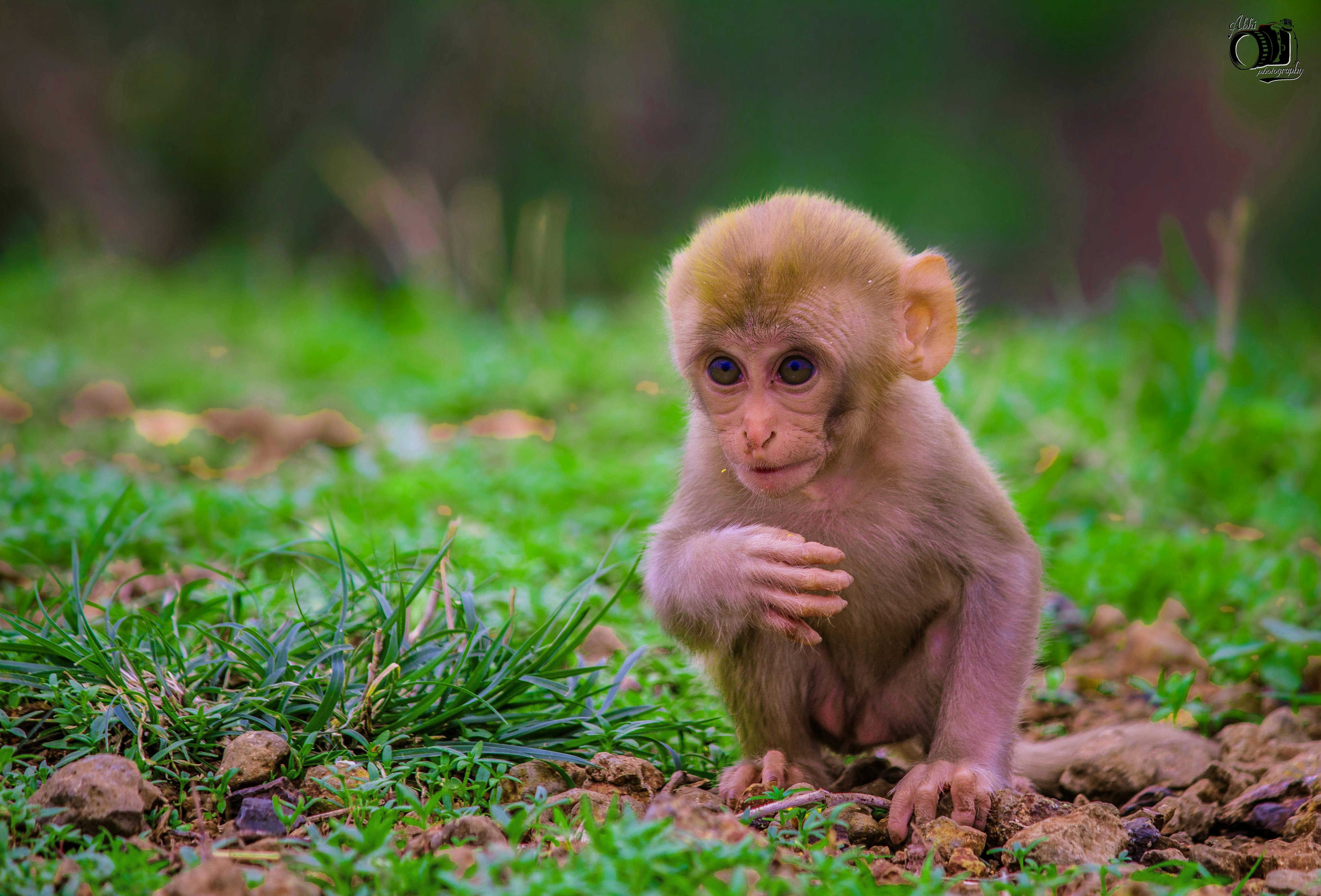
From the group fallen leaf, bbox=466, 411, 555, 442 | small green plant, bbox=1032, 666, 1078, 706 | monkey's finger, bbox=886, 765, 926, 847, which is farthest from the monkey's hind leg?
fallen leaf, bbox=466, 411, 555, 442

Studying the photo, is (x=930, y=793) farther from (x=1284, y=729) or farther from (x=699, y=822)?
(x=1284, y=729)

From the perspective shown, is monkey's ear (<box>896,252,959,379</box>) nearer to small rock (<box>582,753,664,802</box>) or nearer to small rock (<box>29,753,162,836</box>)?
small rock (<box>582,753,664,802</box>)

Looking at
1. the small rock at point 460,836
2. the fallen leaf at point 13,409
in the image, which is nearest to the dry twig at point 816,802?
the small rock at point 460,836

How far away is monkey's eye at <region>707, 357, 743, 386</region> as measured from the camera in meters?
3.42

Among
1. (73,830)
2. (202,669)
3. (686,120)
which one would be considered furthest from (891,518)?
(686,120)

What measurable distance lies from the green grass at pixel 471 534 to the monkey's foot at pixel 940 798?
1.57 ft

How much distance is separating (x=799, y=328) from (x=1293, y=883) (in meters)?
1.80

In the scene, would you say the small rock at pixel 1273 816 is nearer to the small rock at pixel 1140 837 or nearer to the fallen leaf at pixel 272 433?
the small rock at pixel 1140 837

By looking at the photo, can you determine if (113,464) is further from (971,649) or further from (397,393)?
(971,649)

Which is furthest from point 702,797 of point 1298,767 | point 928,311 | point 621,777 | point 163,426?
point 163,426

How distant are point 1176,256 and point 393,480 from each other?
5.58m

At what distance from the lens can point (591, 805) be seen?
9.60ft

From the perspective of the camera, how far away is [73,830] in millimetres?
2609

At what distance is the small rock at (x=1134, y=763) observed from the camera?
3596 mm
